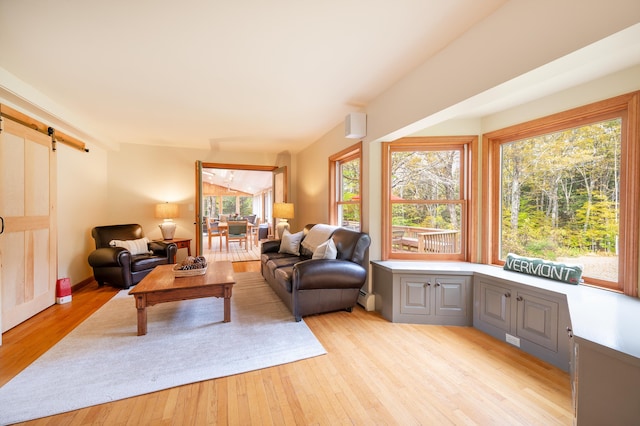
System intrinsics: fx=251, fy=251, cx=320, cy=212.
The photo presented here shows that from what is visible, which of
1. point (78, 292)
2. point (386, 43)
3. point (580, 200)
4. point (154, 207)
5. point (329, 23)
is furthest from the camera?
point (154, 207)

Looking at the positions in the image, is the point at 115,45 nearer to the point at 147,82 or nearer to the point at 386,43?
the point at 147,82

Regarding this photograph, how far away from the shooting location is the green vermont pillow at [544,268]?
7.10 feet

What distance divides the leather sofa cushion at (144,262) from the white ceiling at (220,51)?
7.02 feet

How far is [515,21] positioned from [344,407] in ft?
8.86

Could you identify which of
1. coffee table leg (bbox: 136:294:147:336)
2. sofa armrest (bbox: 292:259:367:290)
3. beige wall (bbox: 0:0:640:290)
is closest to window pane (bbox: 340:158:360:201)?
beige wall (bbox: 0:0:640:290)

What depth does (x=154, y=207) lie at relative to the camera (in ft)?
17.5

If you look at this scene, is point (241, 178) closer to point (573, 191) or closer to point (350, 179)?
point (350, 179)

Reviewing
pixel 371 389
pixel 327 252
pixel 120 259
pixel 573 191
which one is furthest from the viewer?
pixel 120 259

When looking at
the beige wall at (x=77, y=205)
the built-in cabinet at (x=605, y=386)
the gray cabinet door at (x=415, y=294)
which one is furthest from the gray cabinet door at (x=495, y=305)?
the beige wall at (x=77, y=205)

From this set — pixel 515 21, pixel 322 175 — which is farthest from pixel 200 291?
pixel 515 21

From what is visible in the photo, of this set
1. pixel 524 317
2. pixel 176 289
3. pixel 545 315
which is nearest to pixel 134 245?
pixel 176 289

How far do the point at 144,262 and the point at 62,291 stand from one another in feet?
3.15

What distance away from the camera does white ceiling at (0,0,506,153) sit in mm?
1664

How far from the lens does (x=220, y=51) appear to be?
2.12 metres
